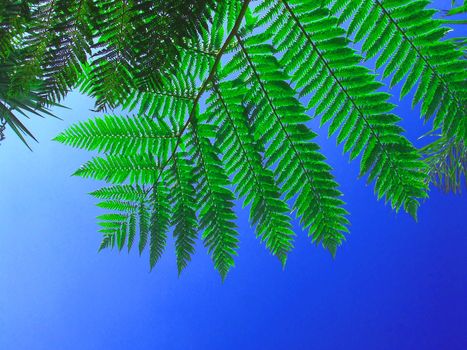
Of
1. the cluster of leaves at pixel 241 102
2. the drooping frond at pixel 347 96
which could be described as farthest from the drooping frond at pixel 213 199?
the drooping frond at pixel 347 96

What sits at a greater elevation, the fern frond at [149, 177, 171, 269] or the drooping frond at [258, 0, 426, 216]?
the drooping frond at [258, 0, 426, 216]

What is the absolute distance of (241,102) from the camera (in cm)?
112

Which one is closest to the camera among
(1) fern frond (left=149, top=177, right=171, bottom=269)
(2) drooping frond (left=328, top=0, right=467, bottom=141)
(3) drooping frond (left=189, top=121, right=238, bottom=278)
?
(2) drooping frond (left=328, top=0, right=467, bottom=141)

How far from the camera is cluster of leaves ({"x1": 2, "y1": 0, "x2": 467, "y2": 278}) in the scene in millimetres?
708

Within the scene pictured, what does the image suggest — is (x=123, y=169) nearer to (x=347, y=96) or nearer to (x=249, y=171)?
(x=249, y=171)

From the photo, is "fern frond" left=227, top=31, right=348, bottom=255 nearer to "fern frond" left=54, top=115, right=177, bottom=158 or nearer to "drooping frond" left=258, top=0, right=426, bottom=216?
"drooping frond" left=258, top=0, right=426, bottom=216

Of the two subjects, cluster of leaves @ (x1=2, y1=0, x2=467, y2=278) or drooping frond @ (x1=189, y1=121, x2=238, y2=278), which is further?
drooping frond @ (x1=189, y1=121, x2=238, y2=278)

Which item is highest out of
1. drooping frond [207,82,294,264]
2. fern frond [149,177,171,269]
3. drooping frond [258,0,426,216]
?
drooping frond [258,0,426,216]

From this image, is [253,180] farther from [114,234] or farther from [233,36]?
[114,234]

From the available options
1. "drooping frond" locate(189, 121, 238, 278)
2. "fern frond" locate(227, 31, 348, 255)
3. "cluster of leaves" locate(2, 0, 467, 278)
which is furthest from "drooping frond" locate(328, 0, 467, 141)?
"drooping frond" locate(189, 121, 238, 278)

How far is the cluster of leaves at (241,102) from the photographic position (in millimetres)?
708

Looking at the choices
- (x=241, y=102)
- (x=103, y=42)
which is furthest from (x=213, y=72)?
(x=103, y=42)

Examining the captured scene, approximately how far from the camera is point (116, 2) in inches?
27.9

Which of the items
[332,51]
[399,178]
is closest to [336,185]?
[399,178]
